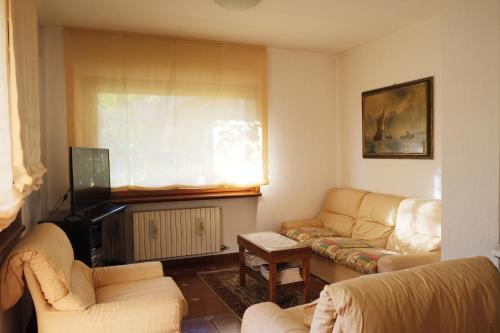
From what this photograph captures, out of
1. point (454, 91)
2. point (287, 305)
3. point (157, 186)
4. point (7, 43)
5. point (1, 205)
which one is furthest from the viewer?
point (157, 186)

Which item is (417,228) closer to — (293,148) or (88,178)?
(293,148)

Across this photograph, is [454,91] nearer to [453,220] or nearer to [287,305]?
[453,220]

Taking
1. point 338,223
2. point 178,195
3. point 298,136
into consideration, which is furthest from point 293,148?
point 178,195

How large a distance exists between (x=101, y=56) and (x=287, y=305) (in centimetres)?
315

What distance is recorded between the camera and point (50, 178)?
389 centimetres

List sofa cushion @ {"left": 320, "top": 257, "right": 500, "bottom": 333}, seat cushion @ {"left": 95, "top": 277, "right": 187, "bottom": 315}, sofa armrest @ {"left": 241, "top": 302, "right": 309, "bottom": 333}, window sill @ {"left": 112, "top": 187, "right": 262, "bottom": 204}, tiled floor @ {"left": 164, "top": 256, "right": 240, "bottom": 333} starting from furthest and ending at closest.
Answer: window sill @ {"left": 112, "top": 187, "right": 262, "bottom": 204}, tiled floor @ {"left": 164, "top": 256, "right": 240, "bottom": 333}, seat cushion @ {"left": 95, "top": 277, "right": 187, "bottom": 315}, sofa armrest @ {"left": 241, "top": 302, "right": 309, "bottom": 333}, sofa cushion @ {"left": 320, "top": 257, "right": 500, "bottom": 333}

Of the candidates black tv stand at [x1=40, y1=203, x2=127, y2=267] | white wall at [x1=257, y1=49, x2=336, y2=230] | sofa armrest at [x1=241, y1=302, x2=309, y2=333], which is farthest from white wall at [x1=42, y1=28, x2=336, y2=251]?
sofa armrest at [x1=241, y1=302, x2=309, y2=333]

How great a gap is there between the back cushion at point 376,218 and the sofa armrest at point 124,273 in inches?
90.2

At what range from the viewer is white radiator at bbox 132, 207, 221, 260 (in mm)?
4199

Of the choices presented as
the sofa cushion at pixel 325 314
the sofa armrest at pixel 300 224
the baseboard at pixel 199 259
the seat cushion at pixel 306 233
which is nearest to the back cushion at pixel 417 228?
the seat cushion at pixel 306 233

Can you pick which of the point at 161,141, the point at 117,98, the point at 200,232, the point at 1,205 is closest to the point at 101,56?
the point at 117,98

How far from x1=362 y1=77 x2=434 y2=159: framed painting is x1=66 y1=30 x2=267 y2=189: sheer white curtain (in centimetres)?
128

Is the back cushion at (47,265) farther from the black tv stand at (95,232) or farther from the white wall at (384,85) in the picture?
the white wall at (384,85)

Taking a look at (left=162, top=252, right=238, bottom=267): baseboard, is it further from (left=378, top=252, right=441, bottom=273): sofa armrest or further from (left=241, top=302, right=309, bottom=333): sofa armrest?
(left=241, top=302, right=309, bottom=333): sofa armrest
